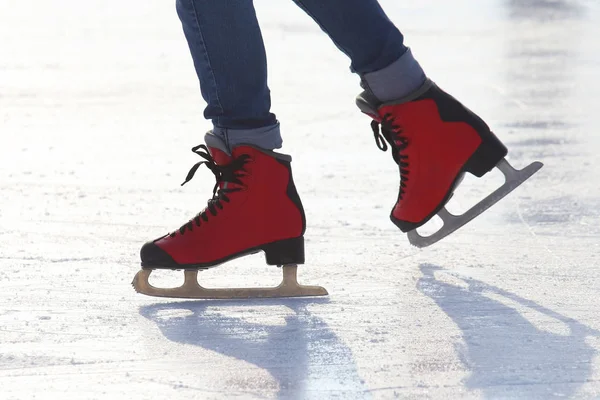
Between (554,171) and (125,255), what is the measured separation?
1.03 m

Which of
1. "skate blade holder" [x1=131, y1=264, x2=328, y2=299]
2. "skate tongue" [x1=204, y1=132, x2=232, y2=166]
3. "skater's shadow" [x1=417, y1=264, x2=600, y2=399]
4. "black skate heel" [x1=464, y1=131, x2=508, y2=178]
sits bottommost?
"skater's shadow" [x1=417, y1=264, x2=600, y2=399]

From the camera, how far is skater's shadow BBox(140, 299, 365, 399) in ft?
4.39

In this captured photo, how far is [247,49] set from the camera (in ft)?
5.47

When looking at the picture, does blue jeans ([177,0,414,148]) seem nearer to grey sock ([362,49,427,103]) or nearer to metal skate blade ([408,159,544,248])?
→ grey sock ([362,49,427,103])

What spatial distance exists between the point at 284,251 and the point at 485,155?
1.12ft

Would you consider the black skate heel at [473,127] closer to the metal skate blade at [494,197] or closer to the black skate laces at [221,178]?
the metal skate blade at [494,197]

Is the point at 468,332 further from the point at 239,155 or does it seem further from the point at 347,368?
the point at 239,155

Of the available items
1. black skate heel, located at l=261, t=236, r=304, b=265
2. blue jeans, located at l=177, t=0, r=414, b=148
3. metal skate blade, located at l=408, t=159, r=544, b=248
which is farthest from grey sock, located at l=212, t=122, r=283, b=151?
metal skate blade, located at l=408, t=159, r=544, b=248

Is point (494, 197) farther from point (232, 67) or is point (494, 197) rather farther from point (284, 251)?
point (232, 67)

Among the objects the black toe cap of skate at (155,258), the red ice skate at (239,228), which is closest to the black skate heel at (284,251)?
the red ice skate at (239,228)

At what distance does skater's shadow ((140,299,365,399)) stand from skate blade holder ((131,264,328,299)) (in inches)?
0.6

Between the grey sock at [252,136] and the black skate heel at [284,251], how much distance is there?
0.47 ft

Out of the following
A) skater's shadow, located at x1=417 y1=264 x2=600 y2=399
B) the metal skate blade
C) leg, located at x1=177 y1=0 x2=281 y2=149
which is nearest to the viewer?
skater's shadow, located at x1=417 y1=264 x2=600 y2=399

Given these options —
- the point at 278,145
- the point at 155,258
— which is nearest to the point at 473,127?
the point at 278,145
